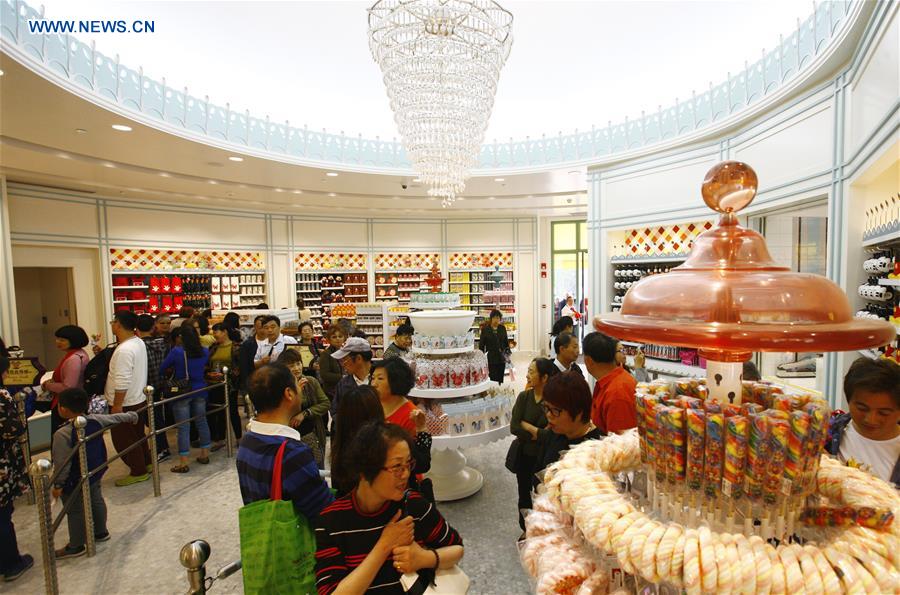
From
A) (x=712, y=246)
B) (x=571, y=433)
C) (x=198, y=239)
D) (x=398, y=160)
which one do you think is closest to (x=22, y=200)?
(x=198, y=239)

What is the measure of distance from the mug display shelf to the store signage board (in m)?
4.31

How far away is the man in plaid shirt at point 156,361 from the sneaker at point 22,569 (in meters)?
1.66

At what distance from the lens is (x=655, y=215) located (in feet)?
21.5

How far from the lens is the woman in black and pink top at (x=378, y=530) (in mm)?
1396

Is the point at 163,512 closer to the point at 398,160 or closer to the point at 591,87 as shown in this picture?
the point at 398,160

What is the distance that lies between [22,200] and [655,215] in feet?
34.3

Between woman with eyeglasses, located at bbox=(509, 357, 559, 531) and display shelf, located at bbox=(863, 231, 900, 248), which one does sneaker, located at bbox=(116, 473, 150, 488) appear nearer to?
woman with eyeglasses, located at bbox=(509, 357, 559, 531)

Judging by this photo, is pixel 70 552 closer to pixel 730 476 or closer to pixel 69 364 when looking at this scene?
pixel 69 364

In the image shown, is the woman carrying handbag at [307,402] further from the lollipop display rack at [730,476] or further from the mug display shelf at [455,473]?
the lollipop display rack at [730,476]

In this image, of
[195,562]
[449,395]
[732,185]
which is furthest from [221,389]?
[732,185]

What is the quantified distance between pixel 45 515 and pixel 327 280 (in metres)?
9.72

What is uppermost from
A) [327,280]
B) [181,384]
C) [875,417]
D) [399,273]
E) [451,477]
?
[399,273]

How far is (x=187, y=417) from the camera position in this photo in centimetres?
488

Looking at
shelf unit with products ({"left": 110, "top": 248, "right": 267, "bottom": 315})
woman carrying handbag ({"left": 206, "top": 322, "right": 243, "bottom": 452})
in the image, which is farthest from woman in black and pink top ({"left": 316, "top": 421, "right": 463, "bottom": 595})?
shelf unit with products ({"left": 110, "top": 248, "right": 267, "bottom": 315})
